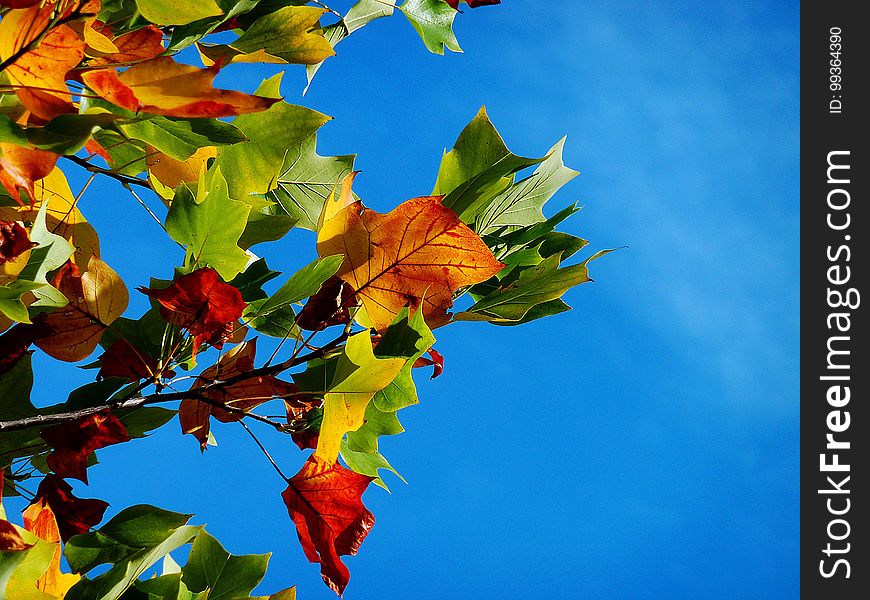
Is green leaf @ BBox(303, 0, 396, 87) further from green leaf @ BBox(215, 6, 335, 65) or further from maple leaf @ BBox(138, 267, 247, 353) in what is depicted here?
maple leaf @ BBox(138, 267, 247, 353)

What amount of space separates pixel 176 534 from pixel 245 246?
0.52 feet

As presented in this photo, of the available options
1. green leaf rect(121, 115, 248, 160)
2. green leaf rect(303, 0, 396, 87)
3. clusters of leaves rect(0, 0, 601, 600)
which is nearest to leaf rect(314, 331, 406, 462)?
clusters of leaves rect(0, 0, 601, 600)

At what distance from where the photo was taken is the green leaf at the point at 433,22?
61 centimetres

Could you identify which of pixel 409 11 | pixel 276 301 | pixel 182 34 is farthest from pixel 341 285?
pixel 409 11

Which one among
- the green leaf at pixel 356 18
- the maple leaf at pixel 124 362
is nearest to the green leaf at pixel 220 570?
the maple leaf at pixel 124 362

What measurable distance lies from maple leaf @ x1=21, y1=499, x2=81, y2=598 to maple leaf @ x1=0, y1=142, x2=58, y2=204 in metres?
0.17

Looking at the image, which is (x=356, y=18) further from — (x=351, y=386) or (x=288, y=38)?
(x=351, y=386)

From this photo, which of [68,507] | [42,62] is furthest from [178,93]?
[68,507]

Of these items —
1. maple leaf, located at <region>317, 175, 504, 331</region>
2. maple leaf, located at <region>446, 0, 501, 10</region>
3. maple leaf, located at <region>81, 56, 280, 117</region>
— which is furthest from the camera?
maple leaf, located at <region>446, 0, 501, 10</region>

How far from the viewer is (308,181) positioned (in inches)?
19.7

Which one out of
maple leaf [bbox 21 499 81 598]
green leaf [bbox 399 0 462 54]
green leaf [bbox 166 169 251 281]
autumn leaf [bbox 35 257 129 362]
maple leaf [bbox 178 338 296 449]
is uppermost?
green leaf [bbox 399 0 462 54]

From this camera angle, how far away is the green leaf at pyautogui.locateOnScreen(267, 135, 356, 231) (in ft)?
1.62

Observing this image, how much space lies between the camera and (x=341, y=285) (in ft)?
1.40

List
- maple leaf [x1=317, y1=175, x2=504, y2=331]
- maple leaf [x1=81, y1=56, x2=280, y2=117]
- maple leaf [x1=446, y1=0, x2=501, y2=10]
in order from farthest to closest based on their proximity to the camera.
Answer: maple leaf [x1=446, y1=0, x2=501, y2=10] → maple leaf [x1=317, y1=175, x2=504, y2=331] → maple leaf [x1=81, y1=56, x2=280, y2=117]
